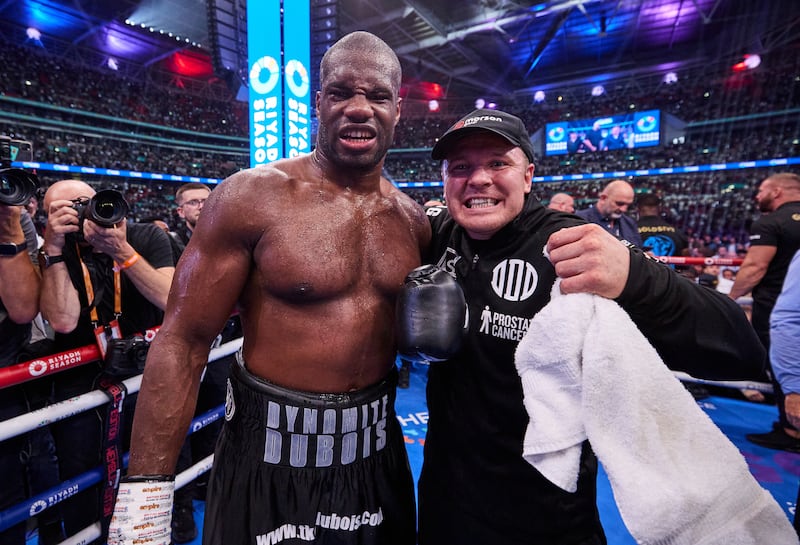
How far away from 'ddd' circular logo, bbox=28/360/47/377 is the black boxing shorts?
876 mm

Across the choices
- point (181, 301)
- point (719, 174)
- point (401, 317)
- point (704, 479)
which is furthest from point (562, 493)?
point (719, 174)

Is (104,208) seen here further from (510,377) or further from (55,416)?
(510,377)

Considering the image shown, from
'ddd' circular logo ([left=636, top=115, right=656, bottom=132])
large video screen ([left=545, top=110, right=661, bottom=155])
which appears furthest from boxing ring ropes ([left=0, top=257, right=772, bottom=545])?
'ddd' circular logo ([left=636, top=115, right=656, bottom=132])

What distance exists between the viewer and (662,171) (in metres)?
14.6

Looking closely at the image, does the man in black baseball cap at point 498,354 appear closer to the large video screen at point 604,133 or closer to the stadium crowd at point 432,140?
the stadium crowd at point 432,140

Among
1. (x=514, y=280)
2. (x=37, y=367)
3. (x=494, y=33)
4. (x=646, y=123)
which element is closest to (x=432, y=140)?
(x=494, y=33)

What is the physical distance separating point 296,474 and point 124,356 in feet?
3.30

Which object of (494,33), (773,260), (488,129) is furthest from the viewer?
(494,33)

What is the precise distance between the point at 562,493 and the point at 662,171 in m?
16.5

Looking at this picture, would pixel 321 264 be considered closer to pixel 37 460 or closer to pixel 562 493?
pixel 562 493

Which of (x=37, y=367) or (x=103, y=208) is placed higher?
(x=103, y=208)

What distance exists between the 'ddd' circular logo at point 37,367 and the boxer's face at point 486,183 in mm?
1605

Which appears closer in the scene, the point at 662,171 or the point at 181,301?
the point at 181,301

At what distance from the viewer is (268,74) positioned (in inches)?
163
